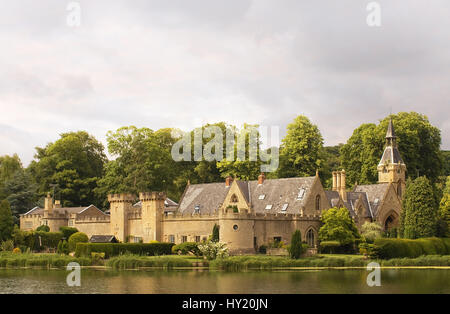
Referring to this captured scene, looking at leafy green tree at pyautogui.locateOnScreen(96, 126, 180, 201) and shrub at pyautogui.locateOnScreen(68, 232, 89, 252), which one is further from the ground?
leafy green tree at pyautogui.locateOnScreen(96, 126, 180, 201)

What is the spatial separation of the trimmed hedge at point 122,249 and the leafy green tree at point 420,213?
19.8 metres

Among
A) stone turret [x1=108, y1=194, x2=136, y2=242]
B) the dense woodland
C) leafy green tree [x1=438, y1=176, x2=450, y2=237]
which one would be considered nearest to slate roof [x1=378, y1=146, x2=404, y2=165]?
the dense woodland

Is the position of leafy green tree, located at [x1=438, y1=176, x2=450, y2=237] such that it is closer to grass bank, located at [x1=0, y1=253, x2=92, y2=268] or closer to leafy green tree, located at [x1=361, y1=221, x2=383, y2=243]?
leafy green tree, located at [x1=361, y1=221, x2=383, y2=243]

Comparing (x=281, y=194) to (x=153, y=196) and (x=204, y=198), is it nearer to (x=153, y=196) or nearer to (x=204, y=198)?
(x=204, y=198)

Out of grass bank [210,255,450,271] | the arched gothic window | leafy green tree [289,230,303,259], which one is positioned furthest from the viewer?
the arched gothic window

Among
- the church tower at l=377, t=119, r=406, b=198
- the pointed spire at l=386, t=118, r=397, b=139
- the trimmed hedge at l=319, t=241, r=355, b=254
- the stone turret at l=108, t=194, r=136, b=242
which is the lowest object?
the trimmed hedge at l=319, t=241, r=355, b=254

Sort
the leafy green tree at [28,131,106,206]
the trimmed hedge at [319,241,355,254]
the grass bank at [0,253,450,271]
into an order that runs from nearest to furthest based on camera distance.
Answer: the grass bank at [0,253,450,271] → the trimmed hedge at [319,241,355,254] → the leafy green tree at [28,131,106,206]

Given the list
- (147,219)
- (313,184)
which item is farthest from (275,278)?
(147,219)

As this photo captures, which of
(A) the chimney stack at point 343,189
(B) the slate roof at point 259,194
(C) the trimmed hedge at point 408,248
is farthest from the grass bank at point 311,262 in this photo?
(A) the chimney stack at point 343,189

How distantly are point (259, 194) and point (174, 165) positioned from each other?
22964 millimetres

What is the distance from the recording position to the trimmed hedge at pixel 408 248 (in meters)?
50.0

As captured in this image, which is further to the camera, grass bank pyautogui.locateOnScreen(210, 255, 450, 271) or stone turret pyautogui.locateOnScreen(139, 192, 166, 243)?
stone turret pyautogui.locateOnScreen(139, 192, 166, 243)

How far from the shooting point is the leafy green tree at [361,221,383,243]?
2276 inches
